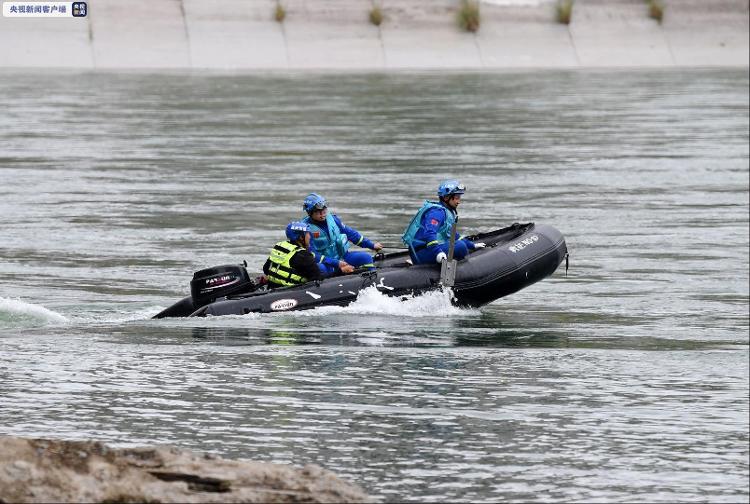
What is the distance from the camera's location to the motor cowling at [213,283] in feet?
57.3

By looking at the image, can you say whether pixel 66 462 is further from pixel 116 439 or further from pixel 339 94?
pixel 339 94

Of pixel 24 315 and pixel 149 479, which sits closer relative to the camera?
pixel 149 479

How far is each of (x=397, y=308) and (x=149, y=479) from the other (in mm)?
8764

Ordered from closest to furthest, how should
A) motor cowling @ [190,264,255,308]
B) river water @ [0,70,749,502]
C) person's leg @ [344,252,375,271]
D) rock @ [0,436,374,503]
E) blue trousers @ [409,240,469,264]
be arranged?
rock @ [0,436,374,503], river water @ [0,70,749,502], motor cowling @ [190,264,255,308], blue trousers @ [409,240,469,264], person's leg @ [344,252,375,271]

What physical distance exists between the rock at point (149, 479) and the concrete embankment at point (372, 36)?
39405mm

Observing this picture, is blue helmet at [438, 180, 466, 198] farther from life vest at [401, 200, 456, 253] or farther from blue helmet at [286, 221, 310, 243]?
blue helmet at [286, 221, 310, 243]

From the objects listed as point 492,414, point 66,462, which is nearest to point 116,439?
point 66,462

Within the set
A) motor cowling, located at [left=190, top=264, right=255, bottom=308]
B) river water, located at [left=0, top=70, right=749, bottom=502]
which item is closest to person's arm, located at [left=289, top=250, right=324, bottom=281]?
river water, located at [left=0, top=70, right=749, bottom=502]

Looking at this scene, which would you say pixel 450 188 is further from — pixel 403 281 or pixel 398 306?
pixel 398 306

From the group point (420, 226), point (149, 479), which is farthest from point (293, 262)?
point (149, 479)

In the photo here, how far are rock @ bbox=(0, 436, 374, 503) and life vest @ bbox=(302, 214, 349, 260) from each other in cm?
879

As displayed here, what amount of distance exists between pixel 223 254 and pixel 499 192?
7752 mm

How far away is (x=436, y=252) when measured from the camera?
18.5m

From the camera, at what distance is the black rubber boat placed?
57.4ft
